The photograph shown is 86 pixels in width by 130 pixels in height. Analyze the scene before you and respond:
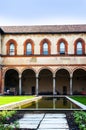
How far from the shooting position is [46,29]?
4244 cm

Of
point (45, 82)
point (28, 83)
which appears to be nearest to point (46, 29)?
point (45, 82)

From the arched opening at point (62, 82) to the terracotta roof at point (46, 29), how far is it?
20.3 ft

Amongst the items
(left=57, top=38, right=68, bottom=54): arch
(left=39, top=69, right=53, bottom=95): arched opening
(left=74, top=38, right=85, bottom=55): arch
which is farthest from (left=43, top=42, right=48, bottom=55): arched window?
(left=74, top=38, right=85, bottom=55): arch

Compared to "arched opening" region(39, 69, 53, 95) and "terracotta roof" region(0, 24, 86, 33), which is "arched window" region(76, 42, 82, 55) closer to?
"terracotta roof" region(0, 24, 86, 33)

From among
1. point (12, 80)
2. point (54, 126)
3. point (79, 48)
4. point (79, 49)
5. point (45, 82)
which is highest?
point (79, 48)

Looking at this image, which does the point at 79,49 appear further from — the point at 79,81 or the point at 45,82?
the point at 45,82

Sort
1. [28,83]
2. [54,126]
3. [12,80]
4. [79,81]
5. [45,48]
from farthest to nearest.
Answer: [28,83] < [12,80] < [79,81] < [45,48] < [54,126]

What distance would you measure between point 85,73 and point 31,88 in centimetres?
820

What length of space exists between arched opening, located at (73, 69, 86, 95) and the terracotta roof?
19.8 ft

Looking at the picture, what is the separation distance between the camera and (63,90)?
146 ft

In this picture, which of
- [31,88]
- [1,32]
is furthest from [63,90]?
[1,32]

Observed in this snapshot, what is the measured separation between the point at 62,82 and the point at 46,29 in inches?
321

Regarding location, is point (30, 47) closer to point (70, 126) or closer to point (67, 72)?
point (67, 72)

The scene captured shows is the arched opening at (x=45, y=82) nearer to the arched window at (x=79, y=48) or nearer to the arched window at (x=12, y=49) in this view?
the arched window at (x=12, y=49)
